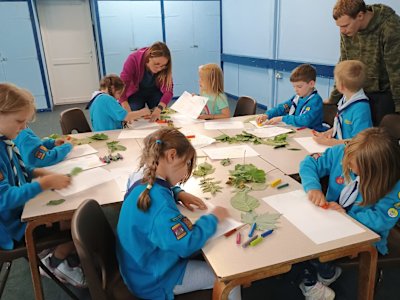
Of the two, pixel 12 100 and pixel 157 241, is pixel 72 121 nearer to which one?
pixel 12 100

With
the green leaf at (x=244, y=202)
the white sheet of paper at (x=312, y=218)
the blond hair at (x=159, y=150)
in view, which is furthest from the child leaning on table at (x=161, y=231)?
the white sheet of paper at (x=312, y=218)

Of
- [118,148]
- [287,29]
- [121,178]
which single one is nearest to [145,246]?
[121,178]

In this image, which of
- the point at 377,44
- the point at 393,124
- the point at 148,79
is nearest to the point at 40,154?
the point at 148,79

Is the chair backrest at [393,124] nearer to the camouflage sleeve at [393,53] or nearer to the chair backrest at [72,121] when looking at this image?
the camouflage sleeve at [393,53]

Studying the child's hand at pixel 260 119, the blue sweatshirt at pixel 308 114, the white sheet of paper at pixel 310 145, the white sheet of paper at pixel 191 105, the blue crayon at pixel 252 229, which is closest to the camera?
the blue crayon at pixel 252 229

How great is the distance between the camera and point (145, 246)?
49.7 inches

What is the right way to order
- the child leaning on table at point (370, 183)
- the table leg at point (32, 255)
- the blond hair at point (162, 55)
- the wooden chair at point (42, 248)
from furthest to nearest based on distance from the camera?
the blond hair at point (162, 55), the wooden chair at point (42, 248), the table leg at point (32, 255), the child leaning on table at point (370, 183)

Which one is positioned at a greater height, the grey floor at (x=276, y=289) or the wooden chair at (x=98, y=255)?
the wooden chair at (x=98, y=255)

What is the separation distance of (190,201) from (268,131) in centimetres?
127

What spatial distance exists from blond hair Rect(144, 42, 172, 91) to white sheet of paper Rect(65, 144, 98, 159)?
1.06 metres

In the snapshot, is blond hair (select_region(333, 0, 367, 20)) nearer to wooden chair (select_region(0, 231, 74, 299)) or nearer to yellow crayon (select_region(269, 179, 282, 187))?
yellow crayon (select_region(269, 179, 282, 187))

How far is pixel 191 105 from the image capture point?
315cm

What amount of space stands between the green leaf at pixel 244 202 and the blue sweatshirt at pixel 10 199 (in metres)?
0.93

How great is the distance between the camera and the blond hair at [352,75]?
89.7 inches
